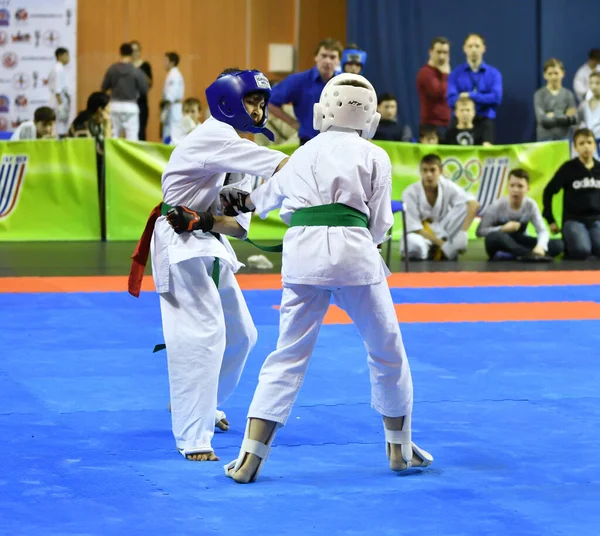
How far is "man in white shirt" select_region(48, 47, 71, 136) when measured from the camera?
17.3 m

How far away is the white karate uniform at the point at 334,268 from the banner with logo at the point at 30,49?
14413mm

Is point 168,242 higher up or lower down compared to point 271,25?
lower down

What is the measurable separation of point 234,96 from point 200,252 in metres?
0.65

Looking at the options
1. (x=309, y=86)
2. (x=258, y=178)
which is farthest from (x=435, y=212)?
(x=258, y=178)

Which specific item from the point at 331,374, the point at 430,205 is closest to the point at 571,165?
the point at 430,205

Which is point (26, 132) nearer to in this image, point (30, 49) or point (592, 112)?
point (30, 49)

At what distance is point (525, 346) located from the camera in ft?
23.8

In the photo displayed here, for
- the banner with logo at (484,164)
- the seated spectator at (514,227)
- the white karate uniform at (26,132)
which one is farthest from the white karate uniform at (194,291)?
the white karate uniform at (26,132)

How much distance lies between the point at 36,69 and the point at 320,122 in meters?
14.8

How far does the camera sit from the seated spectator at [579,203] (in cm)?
1184

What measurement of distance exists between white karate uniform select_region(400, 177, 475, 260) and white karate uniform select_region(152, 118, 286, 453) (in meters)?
6.76

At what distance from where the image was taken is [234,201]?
461 cm

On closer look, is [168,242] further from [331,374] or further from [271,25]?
[271,25]

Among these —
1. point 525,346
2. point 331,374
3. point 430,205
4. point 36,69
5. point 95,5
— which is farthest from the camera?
point 95,5
